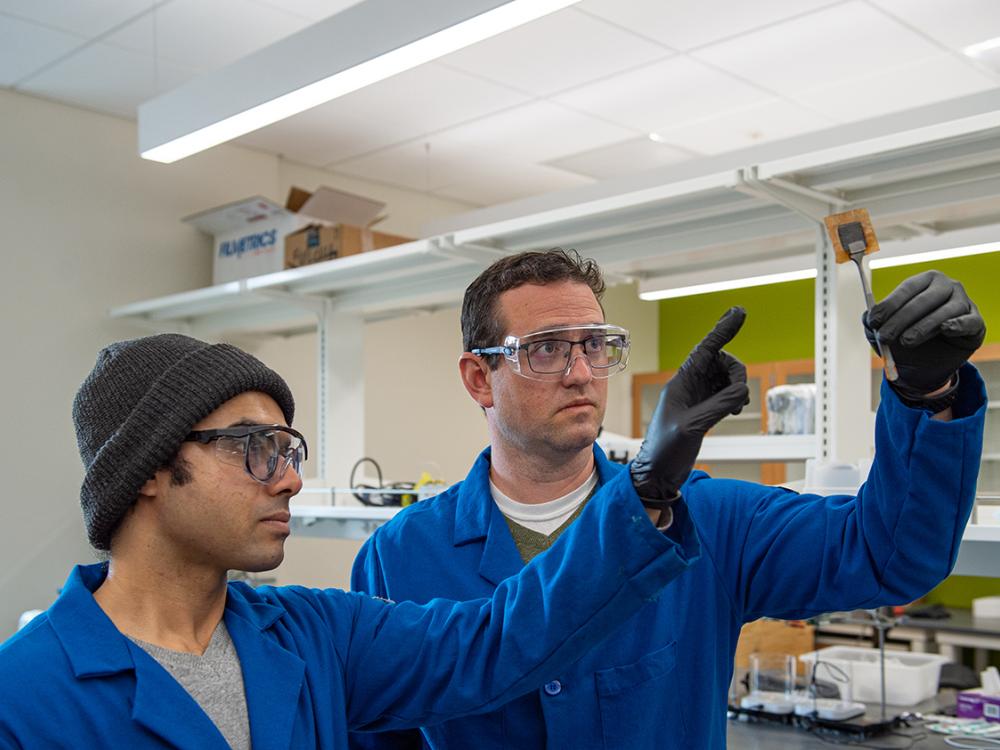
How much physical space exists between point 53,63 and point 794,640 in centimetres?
380

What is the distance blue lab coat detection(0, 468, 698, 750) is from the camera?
1028mm

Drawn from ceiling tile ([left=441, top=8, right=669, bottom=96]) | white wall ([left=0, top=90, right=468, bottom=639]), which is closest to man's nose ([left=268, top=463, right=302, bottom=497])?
ceiling tile ([left=441, top=8, right=669, bottom=96])

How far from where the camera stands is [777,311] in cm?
705

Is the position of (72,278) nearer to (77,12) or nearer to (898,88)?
(77,12)

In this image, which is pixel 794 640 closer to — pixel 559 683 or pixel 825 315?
pixel 825 315

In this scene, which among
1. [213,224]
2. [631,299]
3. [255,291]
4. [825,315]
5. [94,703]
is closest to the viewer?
[94,703]

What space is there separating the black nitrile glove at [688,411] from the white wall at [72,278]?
4010 millimetres

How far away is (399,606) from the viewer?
1.34 m

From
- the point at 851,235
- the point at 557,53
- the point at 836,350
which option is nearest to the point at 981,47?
the point at 557,53

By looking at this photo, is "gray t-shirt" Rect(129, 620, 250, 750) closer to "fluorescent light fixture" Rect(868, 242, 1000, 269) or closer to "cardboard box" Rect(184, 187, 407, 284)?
"fluorescent light fixture" Rect(868, 242, 1000, 269)

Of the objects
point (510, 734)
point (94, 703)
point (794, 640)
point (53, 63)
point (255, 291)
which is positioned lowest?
point (794, 640)

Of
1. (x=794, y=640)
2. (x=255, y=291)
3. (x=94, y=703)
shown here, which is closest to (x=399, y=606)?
(x=94, y=703)

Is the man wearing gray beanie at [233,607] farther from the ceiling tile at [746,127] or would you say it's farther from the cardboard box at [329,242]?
the ceiling tile at [746,127]

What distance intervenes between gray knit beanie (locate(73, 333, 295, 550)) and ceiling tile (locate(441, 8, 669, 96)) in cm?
282
